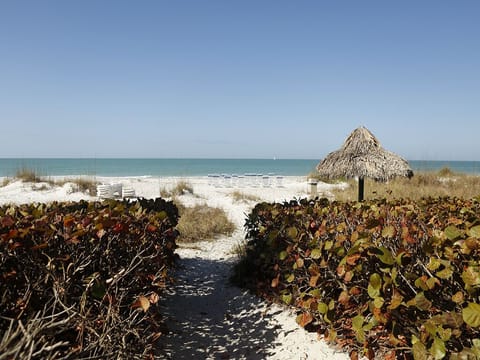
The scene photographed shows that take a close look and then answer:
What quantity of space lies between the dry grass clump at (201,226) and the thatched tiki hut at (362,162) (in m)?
2.82

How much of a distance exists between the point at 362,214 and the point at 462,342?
1746 millimetres

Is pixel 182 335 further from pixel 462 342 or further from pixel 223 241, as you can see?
pixel 223 241

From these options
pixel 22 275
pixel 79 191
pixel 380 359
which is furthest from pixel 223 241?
pixel 79 191

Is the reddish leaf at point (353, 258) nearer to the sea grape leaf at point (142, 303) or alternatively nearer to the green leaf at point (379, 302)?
the green leaf at point (379, 302)

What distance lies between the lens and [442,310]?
2.00 meters

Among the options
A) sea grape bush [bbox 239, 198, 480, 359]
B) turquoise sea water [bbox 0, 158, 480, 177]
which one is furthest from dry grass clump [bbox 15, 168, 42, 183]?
sea grape bush [bbox 239, 198, 480, 359]

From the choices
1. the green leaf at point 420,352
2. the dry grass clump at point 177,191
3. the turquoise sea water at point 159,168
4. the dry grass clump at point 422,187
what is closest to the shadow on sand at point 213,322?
the green leaf at point 420,352

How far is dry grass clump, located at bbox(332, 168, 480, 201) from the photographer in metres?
12.2

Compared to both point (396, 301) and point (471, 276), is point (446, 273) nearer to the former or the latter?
point (471, 276)

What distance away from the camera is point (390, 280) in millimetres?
2113

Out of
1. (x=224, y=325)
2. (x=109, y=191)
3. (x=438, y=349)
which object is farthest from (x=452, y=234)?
(x=109, y=191)

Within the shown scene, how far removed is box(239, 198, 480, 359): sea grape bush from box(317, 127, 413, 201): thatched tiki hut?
4.99m

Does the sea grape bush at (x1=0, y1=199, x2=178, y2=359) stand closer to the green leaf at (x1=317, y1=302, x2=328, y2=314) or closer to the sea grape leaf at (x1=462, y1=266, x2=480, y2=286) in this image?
the green leaf at (x1=317, y1=302, x2=328, y2=314)

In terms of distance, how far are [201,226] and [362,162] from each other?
4088 millimetres
